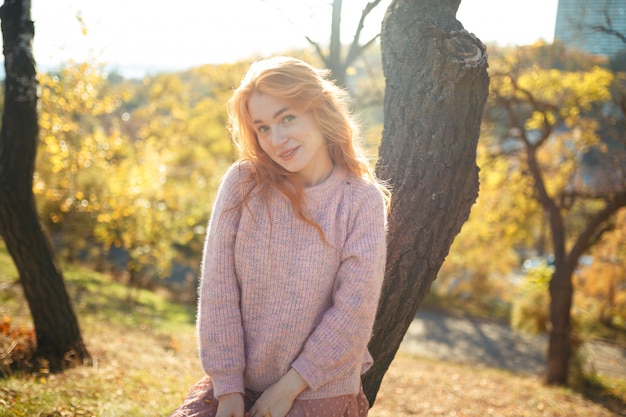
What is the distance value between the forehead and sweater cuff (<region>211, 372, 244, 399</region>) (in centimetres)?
95

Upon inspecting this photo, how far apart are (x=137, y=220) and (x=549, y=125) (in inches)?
336

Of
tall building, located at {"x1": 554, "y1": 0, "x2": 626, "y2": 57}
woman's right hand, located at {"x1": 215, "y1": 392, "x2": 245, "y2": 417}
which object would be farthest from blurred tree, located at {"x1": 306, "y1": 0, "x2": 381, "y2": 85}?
woman's right hand, located at {"x1": 215, "y1": 392, "x2": 245, "y2": 417}

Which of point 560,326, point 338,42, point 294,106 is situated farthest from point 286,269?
point 560,326

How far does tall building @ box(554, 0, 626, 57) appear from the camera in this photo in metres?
5.67

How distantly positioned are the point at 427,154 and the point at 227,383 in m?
1.41

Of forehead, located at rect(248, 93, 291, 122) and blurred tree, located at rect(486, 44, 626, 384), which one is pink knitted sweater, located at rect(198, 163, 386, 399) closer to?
forehead, located at rect(248, 93, 291, 122)

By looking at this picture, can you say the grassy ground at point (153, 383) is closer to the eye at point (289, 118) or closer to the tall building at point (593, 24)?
the eye at point (289, 118)

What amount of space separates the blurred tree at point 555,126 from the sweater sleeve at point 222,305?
647 centimetres

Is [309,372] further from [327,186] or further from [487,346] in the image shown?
[487,346]

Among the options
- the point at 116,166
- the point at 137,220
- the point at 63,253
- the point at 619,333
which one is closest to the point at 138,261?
the point at 137,220

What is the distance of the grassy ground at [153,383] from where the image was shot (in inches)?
128

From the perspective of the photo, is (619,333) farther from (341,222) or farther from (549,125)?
(341,222)

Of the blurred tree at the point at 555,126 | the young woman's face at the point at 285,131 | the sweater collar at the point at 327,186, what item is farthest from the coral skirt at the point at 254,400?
the blurred tree at the point at 555,126

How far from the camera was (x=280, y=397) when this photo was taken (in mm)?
1853
